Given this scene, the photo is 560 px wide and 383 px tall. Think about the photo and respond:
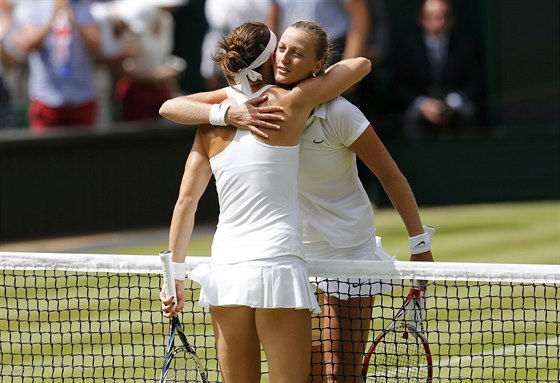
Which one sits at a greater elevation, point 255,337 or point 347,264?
point 347,264

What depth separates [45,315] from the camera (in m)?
8.66

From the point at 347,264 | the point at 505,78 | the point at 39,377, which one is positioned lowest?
the point at 39,377

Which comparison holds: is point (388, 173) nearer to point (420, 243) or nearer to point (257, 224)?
point (420, 243)

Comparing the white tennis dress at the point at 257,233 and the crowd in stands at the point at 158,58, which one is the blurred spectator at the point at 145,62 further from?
the white tennis dress at the point at 257,233

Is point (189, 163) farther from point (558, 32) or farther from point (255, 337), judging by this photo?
point (558, 32)

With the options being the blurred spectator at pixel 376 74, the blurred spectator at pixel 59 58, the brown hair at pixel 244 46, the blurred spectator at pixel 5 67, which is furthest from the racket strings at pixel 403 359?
the blurred spectator at pixel 376 74

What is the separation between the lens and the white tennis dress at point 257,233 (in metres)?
4.70

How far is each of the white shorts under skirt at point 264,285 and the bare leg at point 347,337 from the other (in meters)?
0.51

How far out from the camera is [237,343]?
189 inches

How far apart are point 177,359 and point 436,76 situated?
965cm

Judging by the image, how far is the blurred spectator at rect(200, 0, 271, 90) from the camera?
13055 mm

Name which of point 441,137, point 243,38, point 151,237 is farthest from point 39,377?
point 441,137

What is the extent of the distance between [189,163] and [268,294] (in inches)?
26.3

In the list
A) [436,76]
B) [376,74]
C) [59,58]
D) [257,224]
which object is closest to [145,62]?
[59,58]
